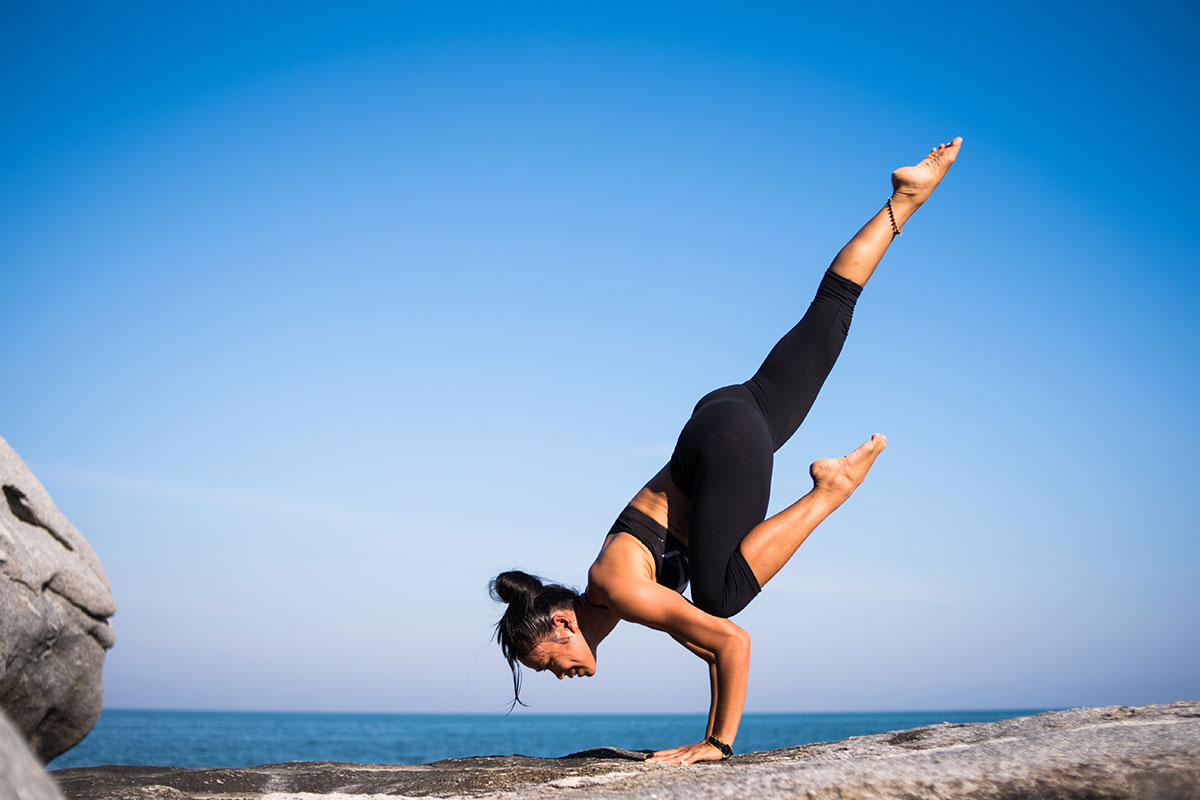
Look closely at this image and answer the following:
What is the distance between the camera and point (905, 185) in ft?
14.0

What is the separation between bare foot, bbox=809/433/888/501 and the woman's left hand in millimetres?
1231

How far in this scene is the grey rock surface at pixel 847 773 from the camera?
2127mm

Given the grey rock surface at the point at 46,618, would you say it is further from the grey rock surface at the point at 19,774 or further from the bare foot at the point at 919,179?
the bare foot at the point at 919,179

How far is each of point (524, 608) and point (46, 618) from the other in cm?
373

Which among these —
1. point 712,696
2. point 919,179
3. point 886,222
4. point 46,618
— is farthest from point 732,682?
point 46,618

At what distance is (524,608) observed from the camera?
12.5 feet

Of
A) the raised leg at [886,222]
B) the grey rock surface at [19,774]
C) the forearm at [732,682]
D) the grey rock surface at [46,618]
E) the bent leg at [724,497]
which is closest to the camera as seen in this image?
the grey rock surface at [19,774]

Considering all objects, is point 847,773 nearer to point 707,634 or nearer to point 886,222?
point 707,634

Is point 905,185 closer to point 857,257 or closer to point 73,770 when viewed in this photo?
point 857,257

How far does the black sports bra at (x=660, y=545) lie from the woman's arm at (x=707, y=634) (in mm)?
333

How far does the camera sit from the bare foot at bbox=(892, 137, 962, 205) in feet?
14.0

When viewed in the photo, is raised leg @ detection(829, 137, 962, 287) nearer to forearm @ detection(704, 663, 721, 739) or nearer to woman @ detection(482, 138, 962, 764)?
woman @ detection(482, 138, 962, 764)

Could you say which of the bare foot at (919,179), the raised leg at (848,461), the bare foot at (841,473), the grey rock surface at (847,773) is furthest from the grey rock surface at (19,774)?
the bare foot at (919,179)

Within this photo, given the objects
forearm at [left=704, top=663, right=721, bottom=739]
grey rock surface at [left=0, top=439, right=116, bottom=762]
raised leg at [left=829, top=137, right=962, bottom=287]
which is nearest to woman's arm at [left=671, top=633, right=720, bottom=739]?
forearm at [left=704, top=663, right=721, bottom=739]
